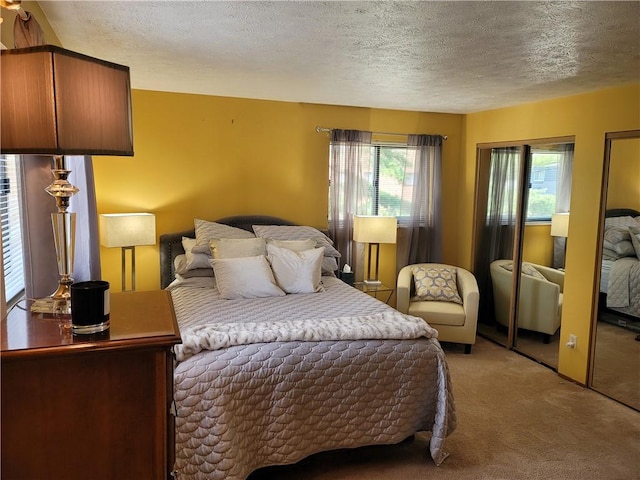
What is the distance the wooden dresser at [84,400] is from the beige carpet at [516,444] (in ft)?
4.86

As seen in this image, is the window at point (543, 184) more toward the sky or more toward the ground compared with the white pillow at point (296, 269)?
more toward the sky

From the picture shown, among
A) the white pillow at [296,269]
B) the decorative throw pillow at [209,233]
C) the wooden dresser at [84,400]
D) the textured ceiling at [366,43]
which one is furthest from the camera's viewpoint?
the decorative throw pillow at [209,233]

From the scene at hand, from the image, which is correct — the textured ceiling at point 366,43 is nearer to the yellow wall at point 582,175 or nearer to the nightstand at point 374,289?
the yellow wall at point 582,175

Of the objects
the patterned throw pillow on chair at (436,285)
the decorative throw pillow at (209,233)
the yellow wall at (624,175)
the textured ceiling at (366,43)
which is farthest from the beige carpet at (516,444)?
the textured ceiling at (366,43)

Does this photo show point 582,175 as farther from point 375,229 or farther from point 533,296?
point 375,229

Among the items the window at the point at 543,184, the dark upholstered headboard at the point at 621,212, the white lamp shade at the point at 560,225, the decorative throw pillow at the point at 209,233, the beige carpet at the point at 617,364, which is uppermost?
the window at the point at 543,184

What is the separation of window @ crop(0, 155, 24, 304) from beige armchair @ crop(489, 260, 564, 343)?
3.73 m

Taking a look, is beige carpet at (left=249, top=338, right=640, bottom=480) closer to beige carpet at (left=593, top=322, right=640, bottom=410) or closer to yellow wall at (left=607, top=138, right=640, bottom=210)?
beige carpet at (left=593, top=322, right=640, bottom=410)

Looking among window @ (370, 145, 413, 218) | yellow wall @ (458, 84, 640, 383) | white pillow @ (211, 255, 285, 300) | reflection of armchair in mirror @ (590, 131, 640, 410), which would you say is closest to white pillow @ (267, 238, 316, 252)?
white pillow @ (211, 255, 285, 300)

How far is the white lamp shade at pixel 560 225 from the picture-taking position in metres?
3.92

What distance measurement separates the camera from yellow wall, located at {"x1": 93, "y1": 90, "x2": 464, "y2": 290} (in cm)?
417

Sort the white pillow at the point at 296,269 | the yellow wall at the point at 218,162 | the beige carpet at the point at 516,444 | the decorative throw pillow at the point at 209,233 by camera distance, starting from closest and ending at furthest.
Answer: the beige carpet at the point at 516,444
the white pillow at the point at 296,269
the decorative throw pillow at the point at 209,233
the yellow wall at the point at 218,162

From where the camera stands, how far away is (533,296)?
14.2 ft

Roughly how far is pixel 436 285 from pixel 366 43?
8.63 ft
